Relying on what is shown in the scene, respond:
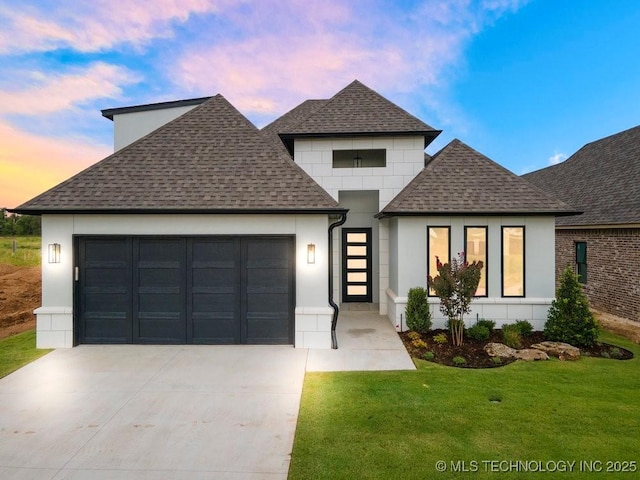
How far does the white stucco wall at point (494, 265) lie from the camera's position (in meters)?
9.02

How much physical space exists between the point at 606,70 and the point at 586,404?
1397 inches

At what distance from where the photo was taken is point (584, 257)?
13.2 metres

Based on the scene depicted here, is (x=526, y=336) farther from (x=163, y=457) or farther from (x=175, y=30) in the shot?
(x=175, y=30)

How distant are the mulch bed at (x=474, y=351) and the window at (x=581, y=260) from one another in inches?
252

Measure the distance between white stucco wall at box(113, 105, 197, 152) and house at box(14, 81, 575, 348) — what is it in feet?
18.7

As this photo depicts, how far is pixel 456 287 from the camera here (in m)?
7.97

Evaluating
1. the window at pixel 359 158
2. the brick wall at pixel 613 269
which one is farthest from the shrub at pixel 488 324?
the window at pixel 359 158

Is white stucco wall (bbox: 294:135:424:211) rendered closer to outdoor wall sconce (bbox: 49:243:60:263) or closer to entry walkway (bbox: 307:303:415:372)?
entry walkway (bbox: 307:303:415:372)

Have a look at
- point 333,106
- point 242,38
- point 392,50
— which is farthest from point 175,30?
point 392,50

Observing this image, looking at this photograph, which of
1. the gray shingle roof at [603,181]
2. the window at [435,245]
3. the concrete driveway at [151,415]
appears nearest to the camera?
the concrete driveway at [151,415]

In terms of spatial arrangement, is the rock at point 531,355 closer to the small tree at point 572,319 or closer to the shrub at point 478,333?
the shrub at point 478,333

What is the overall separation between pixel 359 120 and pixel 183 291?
8029 mm

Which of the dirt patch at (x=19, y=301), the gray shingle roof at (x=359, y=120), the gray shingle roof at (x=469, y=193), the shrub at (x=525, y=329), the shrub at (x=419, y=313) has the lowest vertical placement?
the dirt patch at (x=19, y=301)

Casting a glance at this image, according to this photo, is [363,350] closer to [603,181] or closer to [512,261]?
[512,261]
